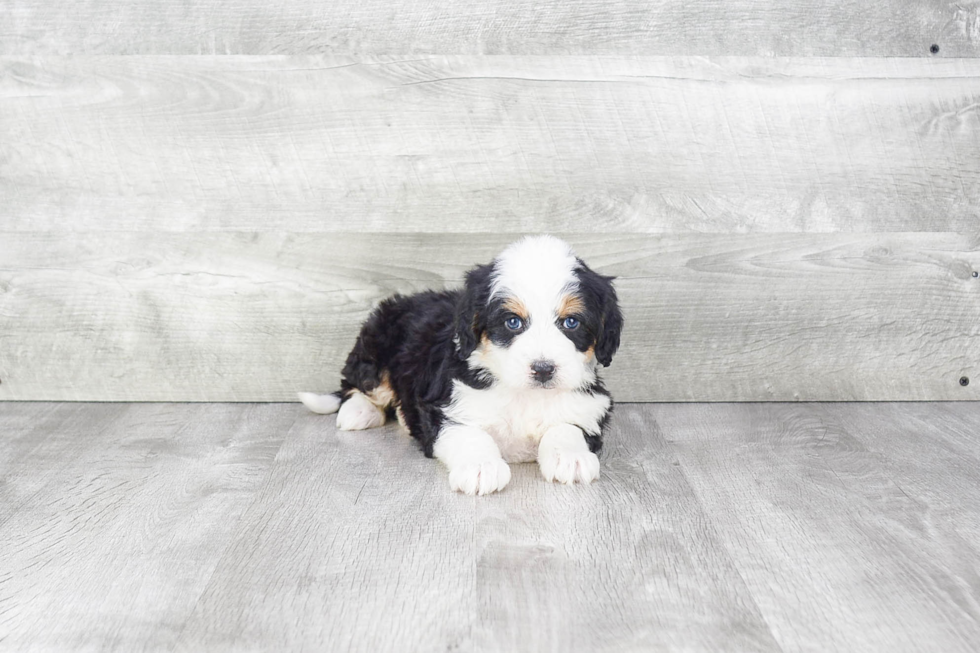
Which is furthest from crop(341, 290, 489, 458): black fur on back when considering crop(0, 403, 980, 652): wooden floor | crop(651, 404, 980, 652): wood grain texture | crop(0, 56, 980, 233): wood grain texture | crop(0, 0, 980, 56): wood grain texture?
crop(0, 0, 980, 56): wood grain texture

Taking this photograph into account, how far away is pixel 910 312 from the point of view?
303cm

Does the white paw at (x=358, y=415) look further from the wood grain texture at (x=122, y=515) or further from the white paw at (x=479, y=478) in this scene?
the white paw at (x=479, y=478)

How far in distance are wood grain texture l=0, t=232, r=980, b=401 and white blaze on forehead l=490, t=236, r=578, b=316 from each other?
70cm

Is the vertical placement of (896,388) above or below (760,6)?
below

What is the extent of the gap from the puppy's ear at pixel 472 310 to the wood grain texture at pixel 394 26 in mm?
950

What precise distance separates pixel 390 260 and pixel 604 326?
0.97 m

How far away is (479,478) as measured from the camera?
2.11 meters

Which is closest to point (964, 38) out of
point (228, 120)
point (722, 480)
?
point (722, 480)

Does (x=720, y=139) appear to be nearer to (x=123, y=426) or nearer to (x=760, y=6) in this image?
(x=760, y=6)

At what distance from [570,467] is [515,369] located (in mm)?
284

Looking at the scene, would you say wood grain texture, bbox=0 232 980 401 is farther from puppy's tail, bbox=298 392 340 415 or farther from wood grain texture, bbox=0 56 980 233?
puppy's tail, bbox=298 392 340 415

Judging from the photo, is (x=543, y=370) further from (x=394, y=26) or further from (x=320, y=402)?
(x=394, y=26)

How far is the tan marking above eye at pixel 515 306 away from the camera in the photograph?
215 cm

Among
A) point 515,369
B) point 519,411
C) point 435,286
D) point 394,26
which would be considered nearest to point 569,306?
point 515,369
